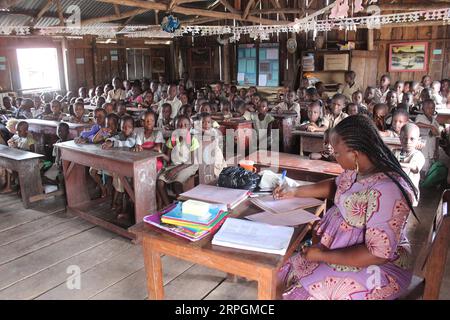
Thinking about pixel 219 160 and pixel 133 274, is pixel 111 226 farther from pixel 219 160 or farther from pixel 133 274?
pixel 219 160

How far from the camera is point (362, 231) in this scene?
1.70 m

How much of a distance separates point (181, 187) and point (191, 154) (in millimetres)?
371

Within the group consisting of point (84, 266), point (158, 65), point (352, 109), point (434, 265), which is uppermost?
point (158, 65)

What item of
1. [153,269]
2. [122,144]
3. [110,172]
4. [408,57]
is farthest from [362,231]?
[408,57]

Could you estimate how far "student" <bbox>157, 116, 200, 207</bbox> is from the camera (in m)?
4.09

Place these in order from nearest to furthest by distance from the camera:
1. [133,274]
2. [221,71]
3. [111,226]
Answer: [133,274], [111,226], [221,71]

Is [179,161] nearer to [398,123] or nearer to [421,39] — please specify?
[398,123]

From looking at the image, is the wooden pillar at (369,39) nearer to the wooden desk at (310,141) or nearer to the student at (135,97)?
the student at (135,97)

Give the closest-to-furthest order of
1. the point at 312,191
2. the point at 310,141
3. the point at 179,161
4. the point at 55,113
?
the point at 312,191
the point at 179,161
the point at 310,141
the point at 55,113

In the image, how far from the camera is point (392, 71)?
10.1 meters

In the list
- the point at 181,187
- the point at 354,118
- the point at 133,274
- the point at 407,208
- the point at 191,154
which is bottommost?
the point at 133,274

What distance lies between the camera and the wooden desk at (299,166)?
3270 mm

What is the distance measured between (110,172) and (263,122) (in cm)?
295

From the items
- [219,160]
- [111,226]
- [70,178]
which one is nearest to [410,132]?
[219,160]
